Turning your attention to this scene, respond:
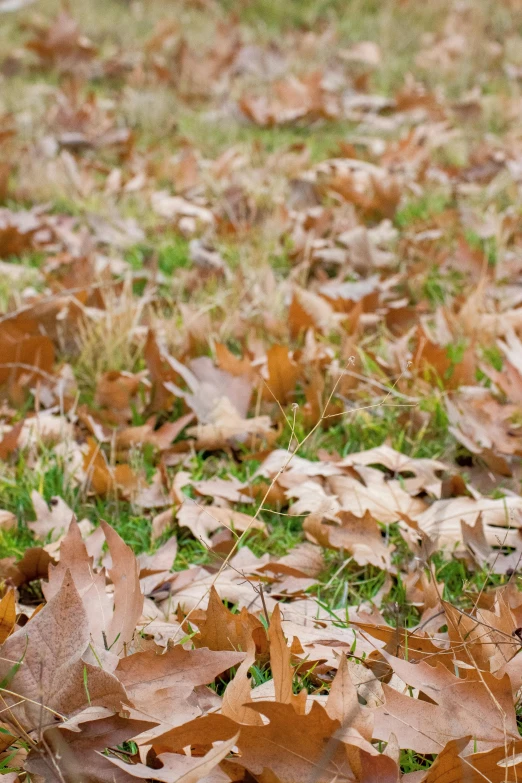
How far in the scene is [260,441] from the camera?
1.98 metres

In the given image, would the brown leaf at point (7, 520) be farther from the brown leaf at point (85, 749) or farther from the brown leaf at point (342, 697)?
the brown leaf at point (342, 697)

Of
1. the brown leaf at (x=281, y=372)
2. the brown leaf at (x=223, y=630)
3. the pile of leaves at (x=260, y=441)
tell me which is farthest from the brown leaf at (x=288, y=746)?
the brown leaf at (x=281, y=372)

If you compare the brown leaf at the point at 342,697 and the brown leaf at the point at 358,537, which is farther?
the brown leaf at the point at 358,537

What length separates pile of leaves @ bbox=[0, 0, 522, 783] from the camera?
106 centimetres

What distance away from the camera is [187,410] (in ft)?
6.93

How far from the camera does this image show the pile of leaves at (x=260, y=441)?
106 centimetres

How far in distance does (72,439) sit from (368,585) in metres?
0.84

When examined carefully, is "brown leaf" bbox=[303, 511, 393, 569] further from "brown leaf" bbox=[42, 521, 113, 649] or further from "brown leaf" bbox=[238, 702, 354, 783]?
"brown leaf" bbox=[238, 702, 354, 783]

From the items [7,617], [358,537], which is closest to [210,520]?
[358,537]

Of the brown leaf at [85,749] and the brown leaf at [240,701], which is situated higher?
the brown leaf at [240,701]

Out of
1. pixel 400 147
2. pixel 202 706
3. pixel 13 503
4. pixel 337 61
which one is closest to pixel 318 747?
pixel 202 706

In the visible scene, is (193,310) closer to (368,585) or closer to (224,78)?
(368,585)

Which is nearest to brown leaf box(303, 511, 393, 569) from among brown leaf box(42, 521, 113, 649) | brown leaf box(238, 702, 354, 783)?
brown leaf box(42, 521, 113, 649)

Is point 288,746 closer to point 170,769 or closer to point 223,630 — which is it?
point 170,769
